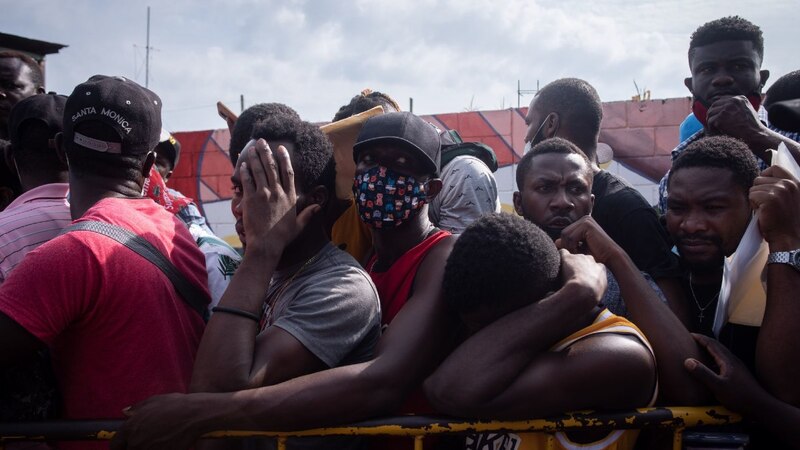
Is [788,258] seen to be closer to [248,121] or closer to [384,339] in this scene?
[384,339]

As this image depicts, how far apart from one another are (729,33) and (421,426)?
280 cm

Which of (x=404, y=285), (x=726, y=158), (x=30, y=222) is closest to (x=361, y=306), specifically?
(x=404, y=285)

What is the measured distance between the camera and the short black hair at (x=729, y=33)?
3.35 meters

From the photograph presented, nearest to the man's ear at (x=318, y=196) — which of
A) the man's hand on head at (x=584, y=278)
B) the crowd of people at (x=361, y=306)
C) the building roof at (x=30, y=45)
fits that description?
the crowd of people at (x=361, y=306)

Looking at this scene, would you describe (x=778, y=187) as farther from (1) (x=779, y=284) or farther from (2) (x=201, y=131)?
(2) (x=201, y=131)

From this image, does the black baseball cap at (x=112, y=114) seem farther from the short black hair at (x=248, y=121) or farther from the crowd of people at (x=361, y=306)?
the short black hair at (x=248, y=121)

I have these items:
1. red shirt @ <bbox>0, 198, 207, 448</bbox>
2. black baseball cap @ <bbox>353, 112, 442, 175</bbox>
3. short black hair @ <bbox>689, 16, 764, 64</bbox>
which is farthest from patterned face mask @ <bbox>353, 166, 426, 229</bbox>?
short black hair @ <bbox>689, 16, 764, 64</bbox>

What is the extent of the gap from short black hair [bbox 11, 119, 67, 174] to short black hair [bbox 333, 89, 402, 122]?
1910mm

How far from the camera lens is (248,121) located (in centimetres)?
319

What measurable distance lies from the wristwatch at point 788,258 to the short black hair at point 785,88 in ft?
7.21

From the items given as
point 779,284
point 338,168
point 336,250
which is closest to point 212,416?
point 336,250

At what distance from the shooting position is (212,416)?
1.68m

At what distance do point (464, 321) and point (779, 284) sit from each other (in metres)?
0.93

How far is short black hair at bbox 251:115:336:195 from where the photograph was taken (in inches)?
83.7
